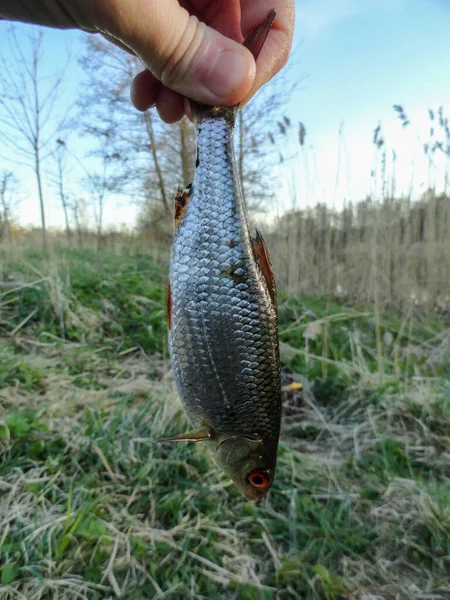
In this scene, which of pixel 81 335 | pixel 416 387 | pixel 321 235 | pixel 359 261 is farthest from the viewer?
pixel 321 235

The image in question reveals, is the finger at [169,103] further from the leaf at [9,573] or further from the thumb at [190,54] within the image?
the leaf at [9,573]

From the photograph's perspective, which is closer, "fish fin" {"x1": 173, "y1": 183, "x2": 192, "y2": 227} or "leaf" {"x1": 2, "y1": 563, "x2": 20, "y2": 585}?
"fish fin" {"x1": 173, "y1": 183, "x2": 192, "y2": 227}

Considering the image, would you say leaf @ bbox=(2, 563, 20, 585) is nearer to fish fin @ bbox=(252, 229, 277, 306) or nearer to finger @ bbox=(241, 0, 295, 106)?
fish fin @ bbox=(252, 229, 277, 306)

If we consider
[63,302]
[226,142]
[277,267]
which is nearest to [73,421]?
[63,302]

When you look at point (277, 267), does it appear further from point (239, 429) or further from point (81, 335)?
point (239, 429)

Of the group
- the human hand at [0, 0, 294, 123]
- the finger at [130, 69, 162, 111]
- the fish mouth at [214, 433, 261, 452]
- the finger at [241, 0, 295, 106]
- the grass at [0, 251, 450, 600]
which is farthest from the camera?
the grass at [0, 251, 450, 600]

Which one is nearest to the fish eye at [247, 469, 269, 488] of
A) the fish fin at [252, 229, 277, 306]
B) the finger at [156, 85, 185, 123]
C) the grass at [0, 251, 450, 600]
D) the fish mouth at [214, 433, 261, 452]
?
the fish mouth at [214, 433, 261, 452]
